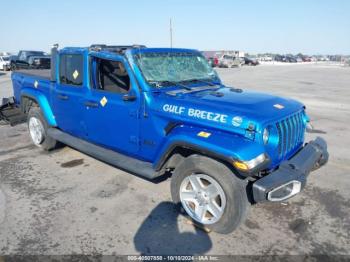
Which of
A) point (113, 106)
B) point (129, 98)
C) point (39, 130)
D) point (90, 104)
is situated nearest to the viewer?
point (129, 98)

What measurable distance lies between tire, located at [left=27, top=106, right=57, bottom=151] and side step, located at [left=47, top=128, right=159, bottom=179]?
0.35 metres

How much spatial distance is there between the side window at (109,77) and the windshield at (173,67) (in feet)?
1.37

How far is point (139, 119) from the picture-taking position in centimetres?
394

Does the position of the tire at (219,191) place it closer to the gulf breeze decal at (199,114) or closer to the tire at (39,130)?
the gulf breeze decal at (199,114)

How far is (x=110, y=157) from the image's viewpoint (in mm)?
4332

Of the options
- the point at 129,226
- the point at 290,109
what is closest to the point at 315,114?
the point at 290,109

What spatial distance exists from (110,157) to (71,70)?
66.8 inches

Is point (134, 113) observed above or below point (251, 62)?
below

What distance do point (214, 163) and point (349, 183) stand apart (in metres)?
2.69

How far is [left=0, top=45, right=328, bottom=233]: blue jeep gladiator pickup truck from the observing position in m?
3.17

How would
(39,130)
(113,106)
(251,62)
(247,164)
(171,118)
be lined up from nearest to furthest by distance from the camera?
(247,164) < (171,118) < (113,106) < (39,130) < (251,62)

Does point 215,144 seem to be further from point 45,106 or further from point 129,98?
point 45,106

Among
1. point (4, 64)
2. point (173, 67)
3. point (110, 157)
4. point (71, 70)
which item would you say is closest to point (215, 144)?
point (173, 67)

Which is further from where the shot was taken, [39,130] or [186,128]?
[39,130]
